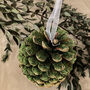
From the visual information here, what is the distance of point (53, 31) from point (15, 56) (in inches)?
12.1

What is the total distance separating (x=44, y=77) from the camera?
412 millimetres

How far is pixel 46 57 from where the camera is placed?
41cm

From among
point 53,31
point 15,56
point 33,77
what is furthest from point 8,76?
point 53,31

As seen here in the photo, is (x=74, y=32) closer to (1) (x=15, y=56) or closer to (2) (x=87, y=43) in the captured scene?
(2) (x=87, y=43)

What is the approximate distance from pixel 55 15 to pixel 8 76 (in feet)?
1.15

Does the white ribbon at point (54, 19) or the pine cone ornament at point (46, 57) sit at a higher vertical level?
the white ribbon at point (54, 19)

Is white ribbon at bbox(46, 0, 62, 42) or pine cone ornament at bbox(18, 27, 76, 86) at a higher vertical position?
white ribbon at bbox(46, 0, 62, 42)

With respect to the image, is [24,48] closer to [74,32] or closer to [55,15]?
[55,15]

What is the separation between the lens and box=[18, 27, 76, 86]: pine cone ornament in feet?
1.32

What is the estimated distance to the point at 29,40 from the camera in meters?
0.42

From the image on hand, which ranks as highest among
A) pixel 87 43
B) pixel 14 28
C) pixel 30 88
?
pixel 14 28

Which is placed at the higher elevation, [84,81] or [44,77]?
[44,77]

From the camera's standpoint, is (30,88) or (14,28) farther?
(30,88)

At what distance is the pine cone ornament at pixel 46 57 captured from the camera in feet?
1.32
